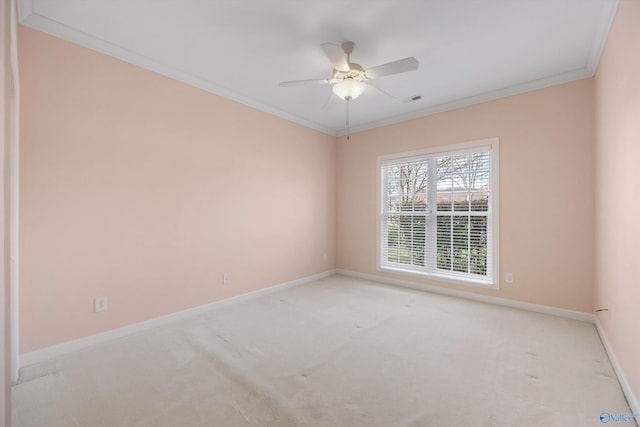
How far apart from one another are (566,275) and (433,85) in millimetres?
2646

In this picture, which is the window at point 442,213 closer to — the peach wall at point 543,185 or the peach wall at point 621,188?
the peach wall at point 543,185

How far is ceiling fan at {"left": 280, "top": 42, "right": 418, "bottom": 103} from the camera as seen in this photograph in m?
2.28

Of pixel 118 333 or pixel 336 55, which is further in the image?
pixel 118 333

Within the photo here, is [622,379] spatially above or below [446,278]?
below

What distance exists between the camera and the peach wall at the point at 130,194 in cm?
227

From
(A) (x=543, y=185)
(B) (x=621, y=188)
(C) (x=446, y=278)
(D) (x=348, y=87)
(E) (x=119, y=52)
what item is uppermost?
(E) (x=119, y=52)

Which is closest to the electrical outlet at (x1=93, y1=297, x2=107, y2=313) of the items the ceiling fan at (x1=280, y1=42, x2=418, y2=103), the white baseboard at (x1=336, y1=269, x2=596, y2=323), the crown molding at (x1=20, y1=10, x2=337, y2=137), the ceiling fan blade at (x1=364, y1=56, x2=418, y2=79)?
the crown molding at (x1=20, y1=10, x2=337, y2=137)

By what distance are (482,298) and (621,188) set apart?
6.88 feet

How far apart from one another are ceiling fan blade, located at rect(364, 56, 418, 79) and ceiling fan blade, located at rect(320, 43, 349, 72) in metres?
0.20

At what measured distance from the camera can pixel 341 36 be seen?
7.97 ft

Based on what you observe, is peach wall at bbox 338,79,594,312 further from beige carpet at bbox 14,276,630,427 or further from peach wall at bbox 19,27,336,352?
peach wall at bbox 19,27,336,352

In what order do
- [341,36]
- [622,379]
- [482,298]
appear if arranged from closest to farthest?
[622,379]
[341,36]
[482,298]

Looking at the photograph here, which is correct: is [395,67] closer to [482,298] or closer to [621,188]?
[621,188]

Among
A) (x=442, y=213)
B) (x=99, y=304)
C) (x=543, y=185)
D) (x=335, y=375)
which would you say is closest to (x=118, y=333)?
(x=99, y=304)
